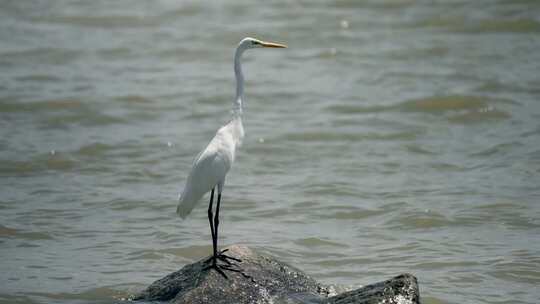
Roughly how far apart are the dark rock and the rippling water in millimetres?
800

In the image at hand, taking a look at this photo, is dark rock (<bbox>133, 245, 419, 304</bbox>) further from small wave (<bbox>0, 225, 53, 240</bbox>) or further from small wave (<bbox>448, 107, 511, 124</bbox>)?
small wave (<bbox>448, 107, 511, 124</bbox>)

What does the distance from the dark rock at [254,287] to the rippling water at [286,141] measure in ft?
2.62

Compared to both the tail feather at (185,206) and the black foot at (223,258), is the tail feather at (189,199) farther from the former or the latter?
the black foot at (223,258)

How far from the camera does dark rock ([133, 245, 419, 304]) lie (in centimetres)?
515

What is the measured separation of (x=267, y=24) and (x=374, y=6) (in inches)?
89.7

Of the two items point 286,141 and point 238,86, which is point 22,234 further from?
point 286,141

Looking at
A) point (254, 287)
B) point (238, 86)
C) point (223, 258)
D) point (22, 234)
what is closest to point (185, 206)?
point (223, 258)

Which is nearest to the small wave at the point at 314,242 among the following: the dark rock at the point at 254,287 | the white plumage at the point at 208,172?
the dark rock at the point at 254,287

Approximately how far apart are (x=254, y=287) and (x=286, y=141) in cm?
530

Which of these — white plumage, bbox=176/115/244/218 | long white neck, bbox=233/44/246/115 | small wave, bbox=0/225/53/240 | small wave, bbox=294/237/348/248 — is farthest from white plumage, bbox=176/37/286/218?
small wave, bbox=0/225/53/240

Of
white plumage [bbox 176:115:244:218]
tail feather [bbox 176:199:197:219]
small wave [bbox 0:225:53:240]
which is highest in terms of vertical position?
white plumage [bbox 176:115:244:218]

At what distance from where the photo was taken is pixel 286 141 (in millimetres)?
10773

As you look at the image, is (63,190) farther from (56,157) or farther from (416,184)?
(416,184)

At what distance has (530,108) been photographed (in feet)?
36.9
